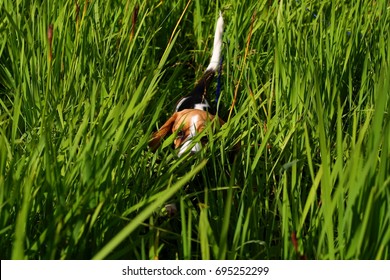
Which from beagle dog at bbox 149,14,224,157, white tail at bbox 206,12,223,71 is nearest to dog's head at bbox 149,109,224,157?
beagle dog at bbox 149,14,224,157

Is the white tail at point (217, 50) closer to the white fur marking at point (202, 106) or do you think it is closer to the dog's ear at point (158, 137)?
the white fur marking at point (202, 106)

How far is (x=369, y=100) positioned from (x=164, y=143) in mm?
530

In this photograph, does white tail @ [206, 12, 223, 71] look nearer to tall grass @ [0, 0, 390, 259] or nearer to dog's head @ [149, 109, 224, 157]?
tall grass @ [0, 0, 390, 259]

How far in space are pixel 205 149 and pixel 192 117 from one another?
0.54ft

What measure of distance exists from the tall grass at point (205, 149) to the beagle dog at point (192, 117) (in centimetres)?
4

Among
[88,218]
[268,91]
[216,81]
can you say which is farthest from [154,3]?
[88,218]

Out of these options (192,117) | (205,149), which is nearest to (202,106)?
(192,117)

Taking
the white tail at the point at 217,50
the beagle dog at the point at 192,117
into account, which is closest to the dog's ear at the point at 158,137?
the beagle dog at the point at 192,117

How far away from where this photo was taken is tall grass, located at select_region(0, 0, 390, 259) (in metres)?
1.07

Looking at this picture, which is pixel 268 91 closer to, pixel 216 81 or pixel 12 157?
pixel 216 81

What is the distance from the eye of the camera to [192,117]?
1569 millimetres

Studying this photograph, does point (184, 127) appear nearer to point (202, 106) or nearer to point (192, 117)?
point (192, 117)

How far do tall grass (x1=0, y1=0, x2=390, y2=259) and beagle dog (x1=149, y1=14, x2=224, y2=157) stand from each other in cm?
4

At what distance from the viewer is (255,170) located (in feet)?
4.70
